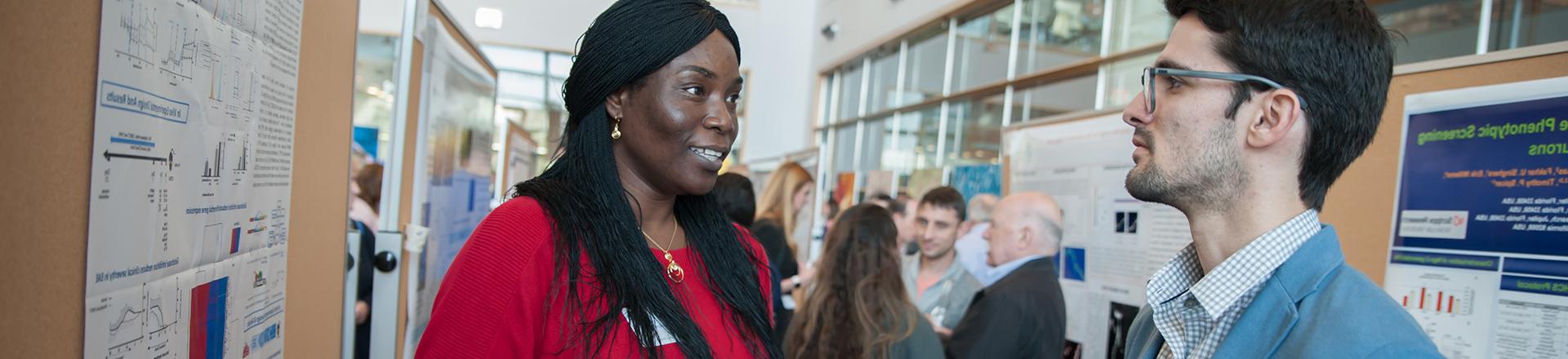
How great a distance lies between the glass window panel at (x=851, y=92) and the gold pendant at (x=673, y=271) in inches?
384

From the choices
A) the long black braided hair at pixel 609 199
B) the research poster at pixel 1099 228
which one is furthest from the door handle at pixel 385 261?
the research poster at pixel 1099 228

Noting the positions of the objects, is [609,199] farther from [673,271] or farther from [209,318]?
[209,318]

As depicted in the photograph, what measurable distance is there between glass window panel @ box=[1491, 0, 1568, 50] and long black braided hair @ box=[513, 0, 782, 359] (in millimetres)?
3405

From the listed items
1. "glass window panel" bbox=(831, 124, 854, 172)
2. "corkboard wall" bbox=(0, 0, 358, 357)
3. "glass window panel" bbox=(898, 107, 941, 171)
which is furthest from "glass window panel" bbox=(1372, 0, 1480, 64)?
"glass window panel" bbox=(831, 124, 854, 172)

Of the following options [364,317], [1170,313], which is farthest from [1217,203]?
[364,317]

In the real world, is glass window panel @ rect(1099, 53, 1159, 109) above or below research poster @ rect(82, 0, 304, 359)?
above

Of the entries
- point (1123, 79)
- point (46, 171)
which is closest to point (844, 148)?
point (1123, 79)

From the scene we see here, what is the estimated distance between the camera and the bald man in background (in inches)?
124

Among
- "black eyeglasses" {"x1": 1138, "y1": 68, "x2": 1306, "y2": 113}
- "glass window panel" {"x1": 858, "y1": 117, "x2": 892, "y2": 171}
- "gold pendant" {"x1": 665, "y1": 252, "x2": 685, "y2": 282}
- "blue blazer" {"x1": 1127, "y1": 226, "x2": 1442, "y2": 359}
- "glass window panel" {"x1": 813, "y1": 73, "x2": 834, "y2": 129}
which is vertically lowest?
"gold pendant" {"x1": 665, "y1": 252, "x2": 685, "y2": 282}

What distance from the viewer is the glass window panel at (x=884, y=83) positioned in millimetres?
10188

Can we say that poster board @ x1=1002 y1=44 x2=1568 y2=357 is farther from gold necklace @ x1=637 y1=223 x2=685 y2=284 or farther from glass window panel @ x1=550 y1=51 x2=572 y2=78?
glass window panel @ x1=550 y1=51 x2=572 y2=78

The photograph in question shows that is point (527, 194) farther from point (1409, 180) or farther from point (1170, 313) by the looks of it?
point (1409, 180)

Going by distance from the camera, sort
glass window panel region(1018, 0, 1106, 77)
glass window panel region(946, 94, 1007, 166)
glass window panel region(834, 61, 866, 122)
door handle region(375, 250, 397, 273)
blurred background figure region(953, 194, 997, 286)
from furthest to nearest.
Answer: glass window panel region(834, 61, 866, 122), glass window panel region(946, 94, 1007, 166), glass window panel region(1018, 0, 1106, 77), blurred background figure region(953, 194, 997, 286), door handle region(375, 250, 397, 273)

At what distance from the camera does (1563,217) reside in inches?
71.4
